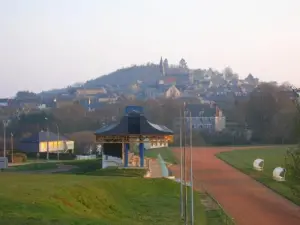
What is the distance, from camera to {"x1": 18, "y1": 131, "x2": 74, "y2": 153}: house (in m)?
58.2

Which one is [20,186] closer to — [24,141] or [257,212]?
[257,212]

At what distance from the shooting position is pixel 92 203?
1927 centimetres

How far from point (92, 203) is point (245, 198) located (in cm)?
1036

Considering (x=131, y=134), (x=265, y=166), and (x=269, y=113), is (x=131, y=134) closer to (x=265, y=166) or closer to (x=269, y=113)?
(x=265, y=166)

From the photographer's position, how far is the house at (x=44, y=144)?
58188 mm

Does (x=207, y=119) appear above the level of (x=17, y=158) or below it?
above

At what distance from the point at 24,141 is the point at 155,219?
42.6 meters

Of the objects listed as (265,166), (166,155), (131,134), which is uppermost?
(131,134)

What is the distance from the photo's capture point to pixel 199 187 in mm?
31125

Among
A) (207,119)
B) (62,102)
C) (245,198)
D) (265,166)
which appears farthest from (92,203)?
(62,102)

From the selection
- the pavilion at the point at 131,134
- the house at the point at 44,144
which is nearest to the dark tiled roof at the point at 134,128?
the pavilion at the point at 131,134

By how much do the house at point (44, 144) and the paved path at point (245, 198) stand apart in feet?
68.0

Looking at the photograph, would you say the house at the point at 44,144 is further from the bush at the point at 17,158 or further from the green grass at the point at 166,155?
the green grass at the point at 166,155

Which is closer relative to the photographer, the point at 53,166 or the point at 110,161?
the point at 110,161
